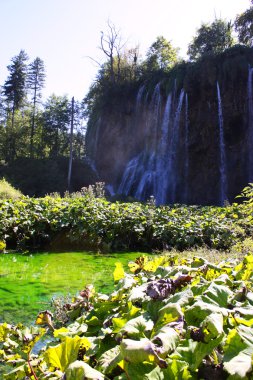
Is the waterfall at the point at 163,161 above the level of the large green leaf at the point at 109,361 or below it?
above

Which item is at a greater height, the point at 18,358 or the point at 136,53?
the point at 136,53

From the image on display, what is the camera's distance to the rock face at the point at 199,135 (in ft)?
74.7

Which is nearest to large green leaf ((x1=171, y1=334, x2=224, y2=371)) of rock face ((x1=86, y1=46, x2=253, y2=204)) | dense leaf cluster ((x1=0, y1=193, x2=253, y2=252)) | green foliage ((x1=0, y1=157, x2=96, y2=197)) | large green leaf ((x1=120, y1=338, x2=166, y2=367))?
large green leaf ((x1=120, y1=338, x2=166, y2=367))

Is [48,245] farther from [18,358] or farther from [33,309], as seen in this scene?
[18,358]

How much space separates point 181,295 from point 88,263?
216 inches

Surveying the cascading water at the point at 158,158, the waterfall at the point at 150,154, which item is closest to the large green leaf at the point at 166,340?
the cascading water at the point at 158,158

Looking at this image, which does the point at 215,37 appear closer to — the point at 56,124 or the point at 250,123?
the point at 250,123

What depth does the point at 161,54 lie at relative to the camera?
131ft

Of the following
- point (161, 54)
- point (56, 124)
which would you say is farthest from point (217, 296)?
point (56, 124)

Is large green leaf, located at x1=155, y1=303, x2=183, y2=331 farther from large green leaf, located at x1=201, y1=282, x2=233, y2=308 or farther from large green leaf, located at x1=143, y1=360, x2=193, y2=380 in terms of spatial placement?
large green leaf, located at x1=143, y1=360, x2=193, y2=380

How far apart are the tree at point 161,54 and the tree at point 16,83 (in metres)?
17.0

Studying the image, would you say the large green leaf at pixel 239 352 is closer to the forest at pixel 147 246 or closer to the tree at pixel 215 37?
the forest at pixel 147 246

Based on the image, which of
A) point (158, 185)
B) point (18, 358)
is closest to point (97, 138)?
point (158, 185)

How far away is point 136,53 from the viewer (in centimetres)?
4025
